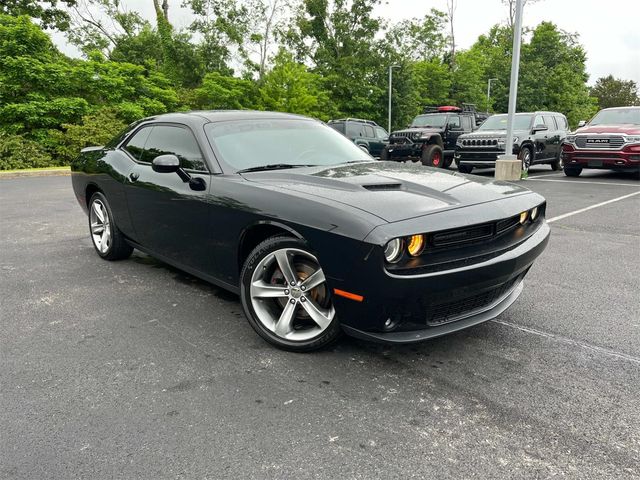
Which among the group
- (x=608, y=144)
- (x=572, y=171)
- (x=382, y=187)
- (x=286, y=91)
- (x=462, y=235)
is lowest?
(x=572, y=171)

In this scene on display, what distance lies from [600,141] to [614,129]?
0.43m

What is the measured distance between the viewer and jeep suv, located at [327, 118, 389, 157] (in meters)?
17.2

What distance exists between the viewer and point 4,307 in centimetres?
379

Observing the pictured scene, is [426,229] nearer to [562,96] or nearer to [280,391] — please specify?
[280,391]

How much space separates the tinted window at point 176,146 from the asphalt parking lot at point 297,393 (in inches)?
42.3

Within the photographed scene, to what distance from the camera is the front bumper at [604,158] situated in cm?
1160

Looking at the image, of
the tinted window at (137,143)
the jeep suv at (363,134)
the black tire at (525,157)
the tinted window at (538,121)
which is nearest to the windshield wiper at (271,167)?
the tinted window at (137,143)

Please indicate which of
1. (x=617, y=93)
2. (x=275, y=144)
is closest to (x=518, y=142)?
(x=275, y=144)

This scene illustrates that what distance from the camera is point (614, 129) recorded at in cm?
1198

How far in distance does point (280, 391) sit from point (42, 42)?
61.3ft

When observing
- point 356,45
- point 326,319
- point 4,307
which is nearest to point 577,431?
point 326,319

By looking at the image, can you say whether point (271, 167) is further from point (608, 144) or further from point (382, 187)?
point (608, 144)

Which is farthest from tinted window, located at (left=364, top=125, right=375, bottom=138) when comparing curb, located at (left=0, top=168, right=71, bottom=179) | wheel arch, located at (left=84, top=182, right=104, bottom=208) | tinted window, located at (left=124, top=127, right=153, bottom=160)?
tinted window, located at (left=124, top=127, right=153, bottom=160)

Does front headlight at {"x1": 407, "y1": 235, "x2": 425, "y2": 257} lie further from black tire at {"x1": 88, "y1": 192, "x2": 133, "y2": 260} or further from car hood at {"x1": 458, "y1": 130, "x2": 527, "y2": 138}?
car hood at {"x1": 458, "y1": 130, "x2": 527, "y2": 138}
